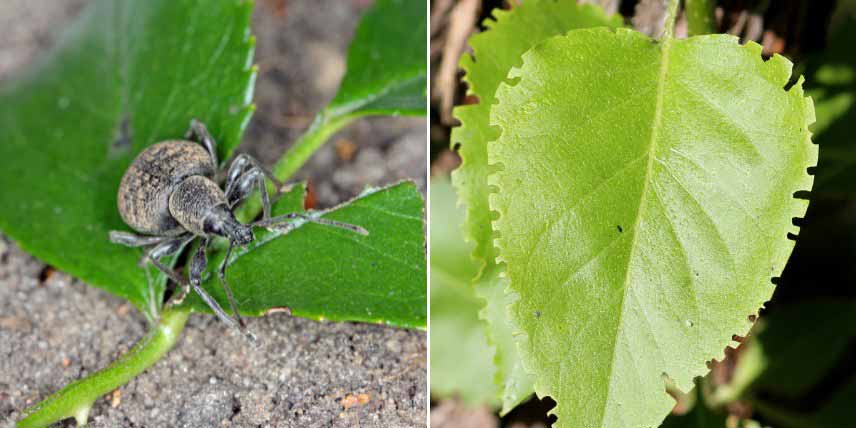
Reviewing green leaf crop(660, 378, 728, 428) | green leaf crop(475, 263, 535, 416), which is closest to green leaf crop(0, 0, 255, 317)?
green leaf crop(475, 263, 535, 416)

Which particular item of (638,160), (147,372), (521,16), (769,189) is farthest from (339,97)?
(769,189)

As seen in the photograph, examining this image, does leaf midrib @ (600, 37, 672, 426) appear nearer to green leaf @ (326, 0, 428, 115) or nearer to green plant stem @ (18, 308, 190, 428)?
green leaf @ (326, 0, 428, 115)

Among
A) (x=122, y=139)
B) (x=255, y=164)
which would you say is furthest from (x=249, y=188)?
(x=122, y=139)

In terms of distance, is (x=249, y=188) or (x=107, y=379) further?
(x=249, y=188)

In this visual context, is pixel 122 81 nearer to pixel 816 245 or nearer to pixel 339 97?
pixel 339 97

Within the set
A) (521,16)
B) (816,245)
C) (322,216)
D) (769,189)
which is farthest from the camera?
(816,245)

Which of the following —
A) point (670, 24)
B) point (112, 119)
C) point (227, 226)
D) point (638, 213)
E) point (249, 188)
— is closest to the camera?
point (638, 213)

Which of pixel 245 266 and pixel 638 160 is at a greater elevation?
pixel 638 160

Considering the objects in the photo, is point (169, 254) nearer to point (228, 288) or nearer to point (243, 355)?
point (228, 288)
